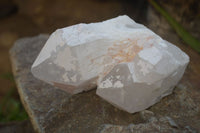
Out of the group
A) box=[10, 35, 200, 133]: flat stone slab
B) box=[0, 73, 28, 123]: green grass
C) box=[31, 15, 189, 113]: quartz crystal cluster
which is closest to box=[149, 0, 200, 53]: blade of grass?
box=[10, 35, 200, 133]: flat stone slab

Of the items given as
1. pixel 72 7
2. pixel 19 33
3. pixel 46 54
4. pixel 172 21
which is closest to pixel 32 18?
pixel 19 33

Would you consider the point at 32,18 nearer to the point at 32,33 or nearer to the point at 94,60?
the point at 32,33

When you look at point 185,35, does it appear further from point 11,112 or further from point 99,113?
point 11,112

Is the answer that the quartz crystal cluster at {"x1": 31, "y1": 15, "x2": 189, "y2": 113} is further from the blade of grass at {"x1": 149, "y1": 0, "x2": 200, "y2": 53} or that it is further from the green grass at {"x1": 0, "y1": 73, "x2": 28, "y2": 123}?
the green grass at {"x1": 0, "y1": 73, "x2": 28, "y2": 123}

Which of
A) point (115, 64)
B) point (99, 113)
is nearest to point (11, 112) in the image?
point (99, 113)

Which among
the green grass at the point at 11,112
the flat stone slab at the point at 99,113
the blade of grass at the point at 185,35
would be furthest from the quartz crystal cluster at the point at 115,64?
the green grass at the point at 11,112

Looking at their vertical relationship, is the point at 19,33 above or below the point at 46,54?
below
